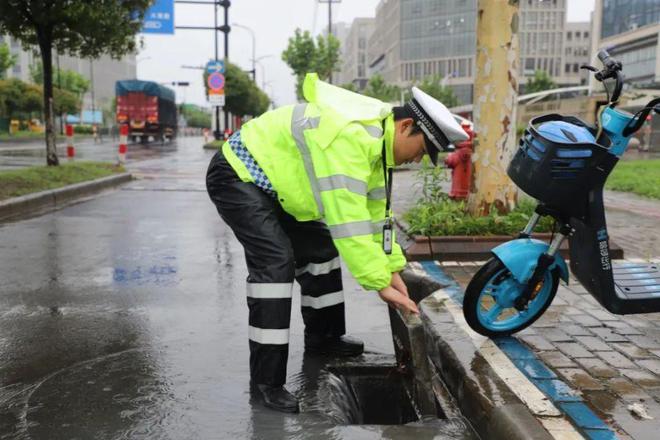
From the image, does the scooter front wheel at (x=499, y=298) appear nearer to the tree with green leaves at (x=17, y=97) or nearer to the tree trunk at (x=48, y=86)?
the tree trunk at (x=48, y=86)

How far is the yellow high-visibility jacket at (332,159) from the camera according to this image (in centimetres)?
265

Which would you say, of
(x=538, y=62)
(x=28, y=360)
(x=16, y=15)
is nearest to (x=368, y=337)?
(x=28, y=360)

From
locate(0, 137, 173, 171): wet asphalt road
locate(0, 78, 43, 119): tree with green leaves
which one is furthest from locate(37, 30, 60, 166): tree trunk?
locate(0, 78, 43, 119): tree with green leaves

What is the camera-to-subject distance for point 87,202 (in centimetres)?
988

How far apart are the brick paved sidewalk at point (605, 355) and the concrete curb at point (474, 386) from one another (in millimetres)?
345

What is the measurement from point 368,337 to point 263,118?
1.62 meters

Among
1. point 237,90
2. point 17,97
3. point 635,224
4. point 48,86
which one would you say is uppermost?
point 237,90

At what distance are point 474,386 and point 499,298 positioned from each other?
677mm

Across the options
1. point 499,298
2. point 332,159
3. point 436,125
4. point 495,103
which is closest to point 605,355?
point 499,298

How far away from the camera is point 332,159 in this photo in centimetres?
265

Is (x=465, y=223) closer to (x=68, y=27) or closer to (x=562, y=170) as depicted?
(x=562, y=170)

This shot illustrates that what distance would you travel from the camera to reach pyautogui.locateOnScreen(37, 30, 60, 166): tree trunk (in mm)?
11258

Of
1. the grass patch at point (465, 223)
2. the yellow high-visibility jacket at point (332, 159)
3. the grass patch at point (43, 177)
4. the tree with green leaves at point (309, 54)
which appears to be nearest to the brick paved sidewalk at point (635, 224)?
the grass patch at point (465, 223)

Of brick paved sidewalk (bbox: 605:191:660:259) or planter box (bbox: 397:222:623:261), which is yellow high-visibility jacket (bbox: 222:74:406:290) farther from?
brick paved sidewalk (bbox: 605:191:660:259)
